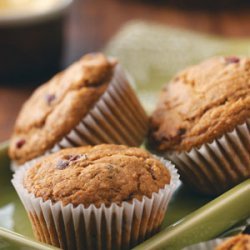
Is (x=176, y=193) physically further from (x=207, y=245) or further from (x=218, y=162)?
(x=207, y=245)

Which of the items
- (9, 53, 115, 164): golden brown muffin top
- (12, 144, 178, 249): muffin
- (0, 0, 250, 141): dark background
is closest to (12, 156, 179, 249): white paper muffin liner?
(12, 144, 178, 249): muffin

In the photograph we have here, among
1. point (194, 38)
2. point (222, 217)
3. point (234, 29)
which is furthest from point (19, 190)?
point (234, 29)

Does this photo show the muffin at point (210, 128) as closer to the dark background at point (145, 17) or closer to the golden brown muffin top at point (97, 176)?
the golden brown muffin top at point (97, 176)

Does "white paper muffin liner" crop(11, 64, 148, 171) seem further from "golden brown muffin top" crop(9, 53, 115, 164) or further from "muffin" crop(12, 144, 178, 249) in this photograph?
"muffin" crop(12, 144, 178, 249)

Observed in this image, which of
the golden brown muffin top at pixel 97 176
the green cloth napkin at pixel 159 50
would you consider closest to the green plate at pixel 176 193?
the green cloth napkin at pixel 159 50

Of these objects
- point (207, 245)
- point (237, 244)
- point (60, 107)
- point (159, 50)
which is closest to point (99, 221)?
point (207, 245)

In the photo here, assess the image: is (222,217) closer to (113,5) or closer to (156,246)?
(156,246)
